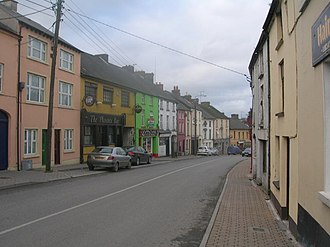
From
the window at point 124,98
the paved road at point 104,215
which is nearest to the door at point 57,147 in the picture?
the paved road at point 104,215

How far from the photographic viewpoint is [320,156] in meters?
5.58

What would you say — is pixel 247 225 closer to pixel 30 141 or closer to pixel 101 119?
pixel 30 141

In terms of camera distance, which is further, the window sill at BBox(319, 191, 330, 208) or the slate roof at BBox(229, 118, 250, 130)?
the slate roof at BBox(229, 118, 250, 130)

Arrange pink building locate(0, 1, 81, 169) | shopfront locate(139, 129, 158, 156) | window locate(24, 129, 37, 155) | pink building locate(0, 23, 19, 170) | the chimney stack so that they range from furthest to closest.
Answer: shopfront locate(139, 129, 158, 156) < the chimney stack < window locate(24, 129, 37, 155) < pink building locate(0, 1, 81, 169) < pink building locate(0, 23, 19, 170)

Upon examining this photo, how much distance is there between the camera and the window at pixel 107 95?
110 ft

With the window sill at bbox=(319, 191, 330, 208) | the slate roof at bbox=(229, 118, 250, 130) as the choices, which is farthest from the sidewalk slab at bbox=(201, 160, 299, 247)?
the slate roof at bbox=(229, 118, 250, 130)

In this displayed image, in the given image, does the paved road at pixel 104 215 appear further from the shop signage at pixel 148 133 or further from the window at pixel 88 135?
the shop signage at pixel 148 133

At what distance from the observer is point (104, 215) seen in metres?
9.56

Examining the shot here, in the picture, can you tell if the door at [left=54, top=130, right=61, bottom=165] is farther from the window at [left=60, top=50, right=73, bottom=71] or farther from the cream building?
the cream building

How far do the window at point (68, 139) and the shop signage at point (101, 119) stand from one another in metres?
1.86

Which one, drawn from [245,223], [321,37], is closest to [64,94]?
[245,223]

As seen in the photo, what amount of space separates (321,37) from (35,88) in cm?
2104

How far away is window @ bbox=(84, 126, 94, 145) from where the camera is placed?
101ft

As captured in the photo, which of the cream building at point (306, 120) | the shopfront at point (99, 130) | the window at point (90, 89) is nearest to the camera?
the cream building at point (306, 120)
